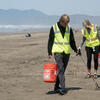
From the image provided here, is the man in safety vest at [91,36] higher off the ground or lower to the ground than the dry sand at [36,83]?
higher

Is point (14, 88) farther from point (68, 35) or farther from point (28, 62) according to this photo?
point (28, 62)

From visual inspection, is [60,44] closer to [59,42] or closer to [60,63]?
[59,42]

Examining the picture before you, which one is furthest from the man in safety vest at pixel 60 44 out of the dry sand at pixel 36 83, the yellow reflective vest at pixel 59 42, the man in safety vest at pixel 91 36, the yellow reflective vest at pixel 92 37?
the yellow reflective vest at pixel 92 37

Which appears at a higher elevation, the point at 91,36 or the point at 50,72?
the point at 91,36

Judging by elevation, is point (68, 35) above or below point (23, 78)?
above

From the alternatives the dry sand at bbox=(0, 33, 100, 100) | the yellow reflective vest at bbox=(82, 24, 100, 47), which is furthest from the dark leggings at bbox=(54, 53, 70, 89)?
the yellow reflective vest at bbox=(82, 24, 100, 47)

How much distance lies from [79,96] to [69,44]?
114 centimetres

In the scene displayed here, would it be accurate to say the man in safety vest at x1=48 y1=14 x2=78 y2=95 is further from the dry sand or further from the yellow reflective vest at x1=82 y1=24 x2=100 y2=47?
the yellow reflective vest at x1=82 y1=24 x2=100 y2=47

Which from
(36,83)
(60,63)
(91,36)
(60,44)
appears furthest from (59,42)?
(36,83)

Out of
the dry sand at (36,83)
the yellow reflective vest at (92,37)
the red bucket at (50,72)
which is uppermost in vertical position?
the yellow reflective vest at (92,37)

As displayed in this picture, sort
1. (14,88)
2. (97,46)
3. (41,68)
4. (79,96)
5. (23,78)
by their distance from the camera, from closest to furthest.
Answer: (79,96) → (14,88) → (97,46) → (23,78) → (41,68)

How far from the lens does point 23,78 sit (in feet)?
34.6

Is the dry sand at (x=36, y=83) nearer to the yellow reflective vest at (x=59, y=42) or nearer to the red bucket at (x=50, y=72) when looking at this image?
the red bucket at (x=50, y=72)

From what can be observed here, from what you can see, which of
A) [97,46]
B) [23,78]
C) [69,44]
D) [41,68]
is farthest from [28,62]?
[69,44]
